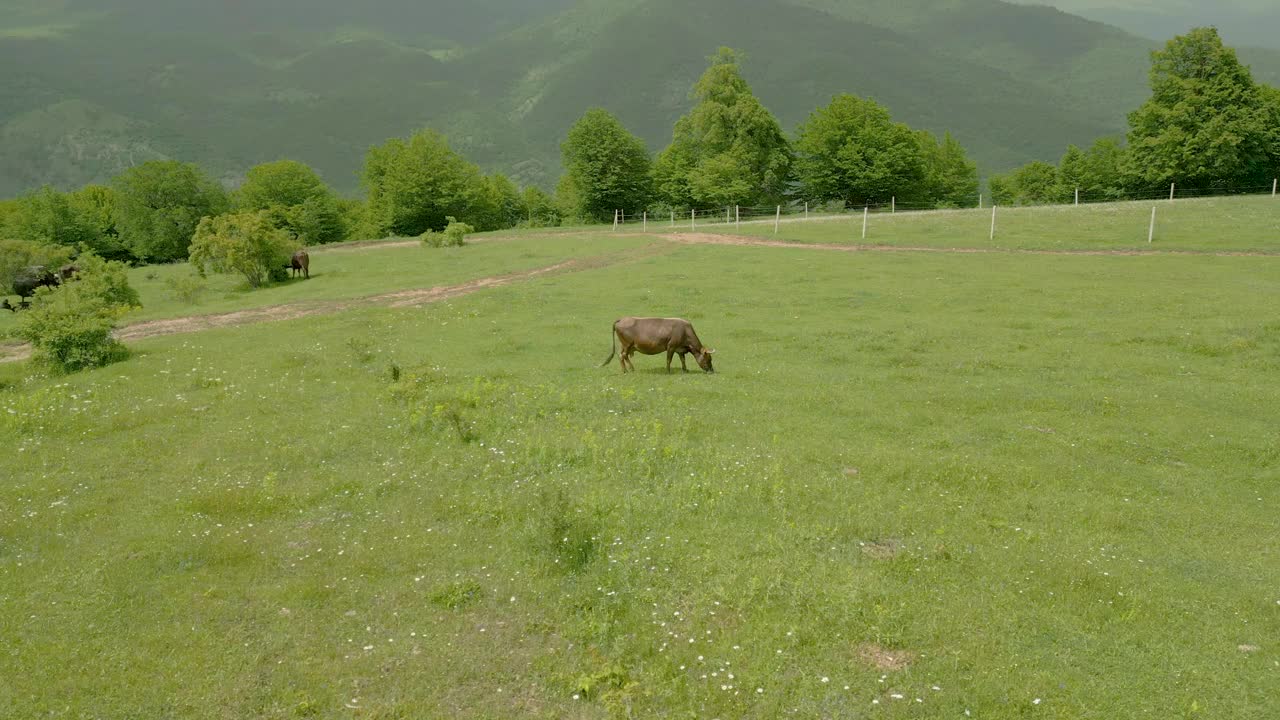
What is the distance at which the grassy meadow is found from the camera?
36406 millimetres

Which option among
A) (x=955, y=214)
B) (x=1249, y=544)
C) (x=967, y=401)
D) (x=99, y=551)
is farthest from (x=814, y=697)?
(x=955, y=214)

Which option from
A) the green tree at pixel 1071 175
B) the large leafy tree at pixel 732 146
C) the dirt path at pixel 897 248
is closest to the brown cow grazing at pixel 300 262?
the dirt path at pixel 897 248

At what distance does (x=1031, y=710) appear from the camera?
21.7ft

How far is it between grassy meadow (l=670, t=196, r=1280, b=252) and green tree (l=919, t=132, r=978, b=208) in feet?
142

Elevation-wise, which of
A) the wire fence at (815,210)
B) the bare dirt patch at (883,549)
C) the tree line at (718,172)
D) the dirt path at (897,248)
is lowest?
the bare dirt patch at (883,549)

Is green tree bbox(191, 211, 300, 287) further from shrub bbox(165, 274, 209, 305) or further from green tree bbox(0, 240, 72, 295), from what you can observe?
green tree bbox(0, 240, 72, 295)

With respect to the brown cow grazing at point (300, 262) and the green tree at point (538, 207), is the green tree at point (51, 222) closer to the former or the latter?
the brown cow grazing at point (300, 262)

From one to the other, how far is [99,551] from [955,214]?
2198 inches

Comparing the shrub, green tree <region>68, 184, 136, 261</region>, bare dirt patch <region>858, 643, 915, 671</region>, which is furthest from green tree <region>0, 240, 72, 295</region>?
bare dirt patch <region>858, 643, 915, 671</region>

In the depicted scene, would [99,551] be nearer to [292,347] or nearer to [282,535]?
[282,535]

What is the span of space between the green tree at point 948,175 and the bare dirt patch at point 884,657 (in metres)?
94.1

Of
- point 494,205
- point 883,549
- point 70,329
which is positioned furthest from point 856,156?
point 883,549

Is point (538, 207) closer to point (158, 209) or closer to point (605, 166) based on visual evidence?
point (605, 166)

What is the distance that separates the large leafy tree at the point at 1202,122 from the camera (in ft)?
198
